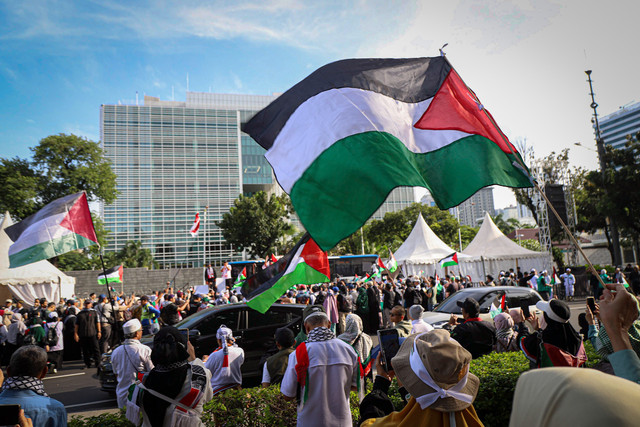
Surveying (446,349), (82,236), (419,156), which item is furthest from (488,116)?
(82,236)

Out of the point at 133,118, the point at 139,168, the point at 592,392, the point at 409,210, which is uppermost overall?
the point at 133,118

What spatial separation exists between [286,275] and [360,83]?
7.91 ft

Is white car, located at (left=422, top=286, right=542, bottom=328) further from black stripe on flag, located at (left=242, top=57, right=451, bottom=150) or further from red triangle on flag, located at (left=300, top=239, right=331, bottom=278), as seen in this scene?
black stripe on flag, located at (left=242, top=57, right=451, bottom=150)

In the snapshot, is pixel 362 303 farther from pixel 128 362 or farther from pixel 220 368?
pixel 128 362

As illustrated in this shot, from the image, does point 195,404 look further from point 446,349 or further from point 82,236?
point 82,236

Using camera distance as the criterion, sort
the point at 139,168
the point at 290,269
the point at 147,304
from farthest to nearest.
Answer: the point at 139,168
the point at 147,304
the point at 290,269

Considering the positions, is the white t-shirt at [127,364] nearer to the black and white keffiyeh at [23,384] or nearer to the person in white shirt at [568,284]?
the black and white keffiyeh at [23,384]

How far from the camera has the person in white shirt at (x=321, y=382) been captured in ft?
10.9

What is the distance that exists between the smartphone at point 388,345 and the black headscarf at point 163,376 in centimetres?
155

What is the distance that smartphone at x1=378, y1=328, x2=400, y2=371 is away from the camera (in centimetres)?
308

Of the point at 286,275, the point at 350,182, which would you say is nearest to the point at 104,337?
the point at 286,275

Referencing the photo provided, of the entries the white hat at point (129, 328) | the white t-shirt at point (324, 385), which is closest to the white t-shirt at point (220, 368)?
the white hat at point (129, 328)

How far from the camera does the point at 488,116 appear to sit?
175 inches

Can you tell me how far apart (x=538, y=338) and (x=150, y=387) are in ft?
12.0
